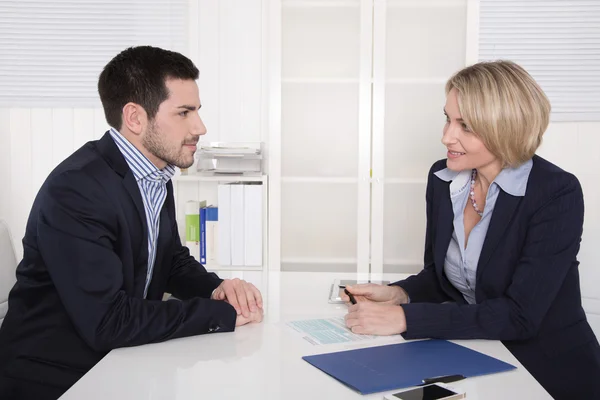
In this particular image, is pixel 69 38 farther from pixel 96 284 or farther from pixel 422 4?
pixel 96 284

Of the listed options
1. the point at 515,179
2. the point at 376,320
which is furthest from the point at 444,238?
the point at 376,320

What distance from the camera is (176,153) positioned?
6.46 feet

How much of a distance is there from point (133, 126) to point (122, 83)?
0.44 feet

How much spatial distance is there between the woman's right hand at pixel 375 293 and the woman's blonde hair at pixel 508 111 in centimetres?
53

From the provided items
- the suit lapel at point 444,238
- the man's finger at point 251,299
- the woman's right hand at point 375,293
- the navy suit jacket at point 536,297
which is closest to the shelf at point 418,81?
the suit lapel at point 444,238

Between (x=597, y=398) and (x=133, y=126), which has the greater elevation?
(x=133, y=126)

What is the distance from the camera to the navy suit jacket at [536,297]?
1590 millimetres

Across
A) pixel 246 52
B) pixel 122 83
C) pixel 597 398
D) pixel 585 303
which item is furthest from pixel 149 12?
pixel 597 398

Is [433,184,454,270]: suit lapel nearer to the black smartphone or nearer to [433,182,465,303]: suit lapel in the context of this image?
[433,182,465,303]: suit lapel

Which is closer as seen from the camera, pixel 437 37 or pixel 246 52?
pixel 437 37

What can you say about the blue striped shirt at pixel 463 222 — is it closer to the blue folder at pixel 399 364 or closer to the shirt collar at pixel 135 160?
the blue folder at pixel 399 364

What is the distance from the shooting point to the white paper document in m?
1.52

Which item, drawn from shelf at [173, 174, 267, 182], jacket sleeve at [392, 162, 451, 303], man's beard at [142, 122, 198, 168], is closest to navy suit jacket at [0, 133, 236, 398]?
man's beard at [142, 122, 198, 168]

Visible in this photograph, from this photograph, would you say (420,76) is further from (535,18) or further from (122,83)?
(122,83)
